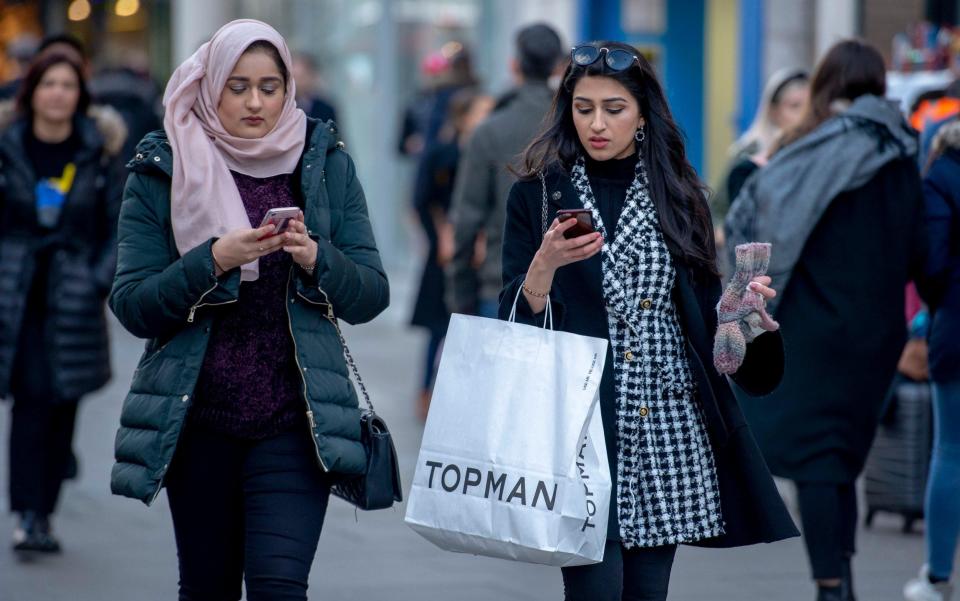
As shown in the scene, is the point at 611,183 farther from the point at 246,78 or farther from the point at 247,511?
the point at 247,511

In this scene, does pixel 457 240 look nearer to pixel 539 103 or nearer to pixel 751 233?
pixel 539 103

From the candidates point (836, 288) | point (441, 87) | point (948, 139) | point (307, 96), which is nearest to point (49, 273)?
point (836, 288)

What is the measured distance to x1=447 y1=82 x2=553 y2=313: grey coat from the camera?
7086 millimetres

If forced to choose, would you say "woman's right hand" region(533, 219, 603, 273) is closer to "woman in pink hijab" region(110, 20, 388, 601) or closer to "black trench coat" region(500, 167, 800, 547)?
"black trench coat" region(500, 167, 800, 547)

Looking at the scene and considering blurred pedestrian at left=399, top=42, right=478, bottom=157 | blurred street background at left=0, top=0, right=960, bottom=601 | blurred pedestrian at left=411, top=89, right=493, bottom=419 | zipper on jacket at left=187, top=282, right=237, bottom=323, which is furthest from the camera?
blurred pedestrian at left=399, top=42, right=478, bottom=157

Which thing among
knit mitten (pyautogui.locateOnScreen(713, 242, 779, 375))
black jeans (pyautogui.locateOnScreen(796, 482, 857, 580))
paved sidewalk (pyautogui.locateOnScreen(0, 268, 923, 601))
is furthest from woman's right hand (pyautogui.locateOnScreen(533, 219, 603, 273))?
paved sidewalk (pyautogui.locateOnScreen(0, 268, 923, 601))

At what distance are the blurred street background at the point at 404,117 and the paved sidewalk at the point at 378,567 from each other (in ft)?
0.04

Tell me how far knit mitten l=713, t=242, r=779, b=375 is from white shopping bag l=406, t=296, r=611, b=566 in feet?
1.09

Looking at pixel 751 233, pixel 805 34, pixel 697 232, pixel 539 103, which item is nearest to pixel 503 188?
pixel 539 103

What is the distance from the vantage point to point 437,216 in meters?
9.99

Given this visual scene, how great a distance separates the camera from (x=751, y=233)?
5594 mm

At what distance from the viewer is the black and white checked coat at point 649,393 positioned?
3803 millimetres

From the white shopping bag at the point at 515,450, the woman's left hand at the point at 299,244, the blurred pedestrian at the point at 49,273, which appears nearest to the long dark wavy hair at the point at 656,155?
the white shopping bag at the point at 515,450

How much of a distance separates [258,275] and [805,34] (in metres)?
8.41
